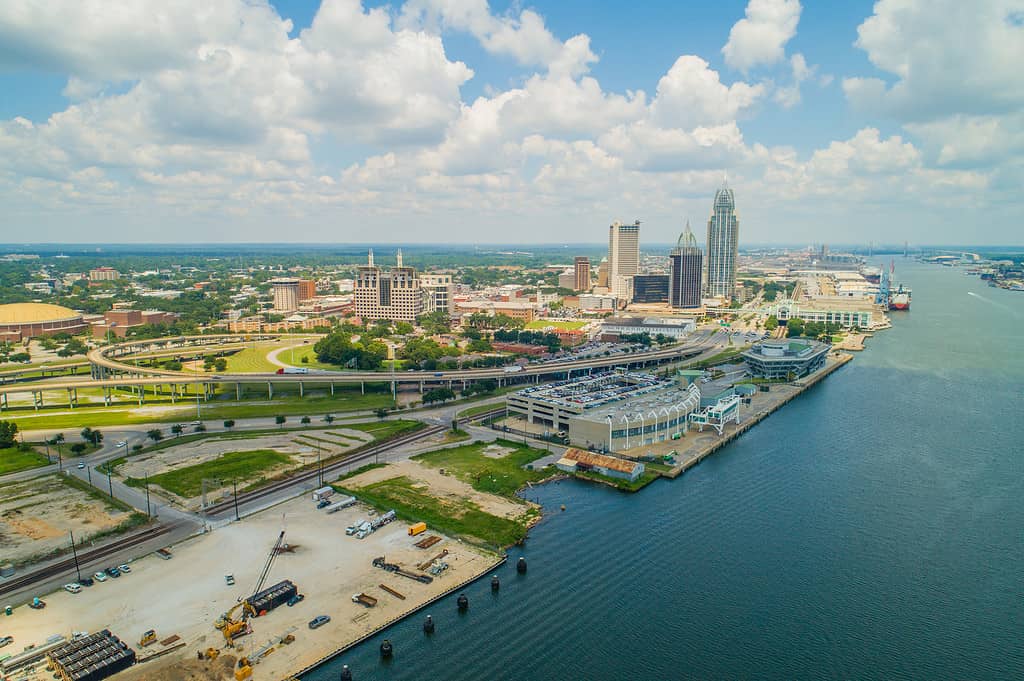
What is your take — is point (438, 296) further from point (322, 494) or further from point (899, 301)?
point (899, 301)

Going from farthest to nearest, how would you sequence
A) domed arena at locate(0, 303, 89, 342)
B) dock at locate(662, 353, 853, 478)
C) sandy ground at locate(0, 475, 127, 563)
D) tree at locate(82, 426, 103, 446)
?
domed arena at locate(0, 303, 89, 342), tree at locate(82, 426, 103, 446), dock at locate(662, 353, 853, 478), sandy ground at locate(0, 475, 127, 563)

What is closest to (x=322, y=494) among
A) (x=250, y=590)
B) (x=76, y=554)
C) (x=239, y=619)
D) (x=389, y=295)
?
(x=250, y=590)

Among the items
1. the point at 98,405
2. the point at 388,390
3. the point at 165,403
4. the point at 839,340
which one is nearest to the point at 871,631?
the point at 388,390

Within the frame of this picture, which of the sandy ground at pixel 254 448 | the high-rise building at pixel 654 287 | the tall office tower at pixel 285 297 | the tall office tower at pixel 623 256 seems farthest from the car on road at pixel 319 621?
the tall office tower at pixel 623 256

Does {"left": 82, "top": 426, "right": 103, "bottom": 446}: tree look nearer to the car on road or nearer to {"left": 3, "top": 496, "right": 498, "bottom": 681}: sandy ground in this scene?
{"left": 3, "top": 496, "right": 498, "bottom": 681}: sandy ground

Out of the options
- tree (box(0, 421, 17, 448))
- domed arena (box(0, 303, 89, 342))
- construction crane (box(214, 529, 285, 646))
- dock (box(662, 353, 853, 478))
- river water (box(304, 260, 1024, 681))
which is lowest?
river water (box(304, 260, 1024, 681))

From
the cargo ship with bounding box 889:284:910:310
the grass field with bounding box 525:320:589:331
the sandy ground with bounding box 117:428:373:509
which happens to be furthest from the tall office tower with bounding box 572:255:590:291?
the sandy ground with bounding box 117:428:373:509

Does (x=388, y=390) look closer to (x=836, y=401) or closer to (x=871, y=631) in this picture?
(x=836, y=401)
